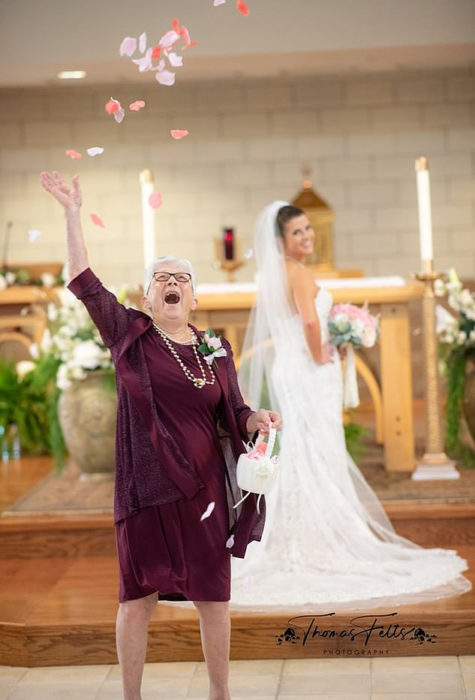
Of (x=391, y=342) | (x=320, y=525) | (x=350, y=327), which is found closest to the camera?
(x=320, y=525)

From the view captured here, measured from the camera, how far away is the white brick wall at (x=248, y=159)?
10336mm

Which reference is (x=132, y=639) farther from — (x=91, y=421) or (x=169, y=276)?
(x=91, y=421)

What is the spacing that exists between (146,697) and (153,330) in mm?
1312

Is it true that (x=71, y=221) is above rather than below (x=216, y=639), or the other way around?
above

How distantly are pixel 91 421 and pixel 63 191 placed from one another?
9.66 feet

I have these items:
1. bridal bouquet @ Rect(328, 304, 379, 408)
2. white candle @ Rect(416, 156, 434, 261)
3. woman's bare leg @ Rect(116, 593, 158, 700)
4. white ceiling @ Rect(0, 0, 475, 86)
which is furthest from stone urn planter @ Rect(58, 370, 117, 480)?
white ceiling @ Rect(0, 0, 475, 86)

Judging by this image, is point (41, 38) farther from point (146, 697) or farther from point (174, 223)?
point (146, 697)

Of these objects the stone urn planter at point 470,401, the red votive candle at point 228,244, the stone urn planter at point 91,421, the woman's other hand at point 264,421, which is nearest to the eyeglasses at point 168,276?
the woman's other hand at point 264,421

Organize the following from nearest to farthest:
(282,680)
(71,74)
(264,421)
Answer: (264,421)
(282,680)
(71,74)

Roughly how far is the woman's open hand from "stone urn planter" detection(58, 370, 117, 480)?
9.37 feet

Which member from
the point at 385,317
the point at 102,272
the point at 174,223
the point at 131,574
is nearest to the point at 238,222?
the point at 174,223

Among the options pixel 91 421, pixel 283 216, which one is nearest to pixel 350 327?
pixel 283 216

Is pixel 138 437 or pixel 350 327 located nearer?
pixel 138 437

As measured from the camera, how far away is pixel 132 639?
341 centimetres
